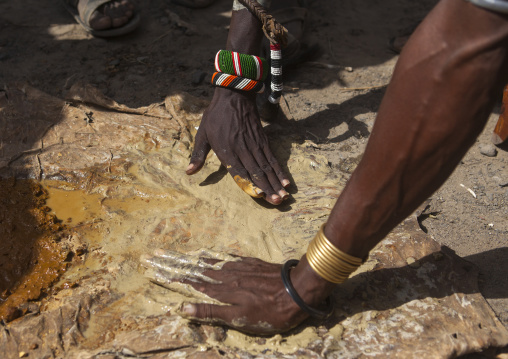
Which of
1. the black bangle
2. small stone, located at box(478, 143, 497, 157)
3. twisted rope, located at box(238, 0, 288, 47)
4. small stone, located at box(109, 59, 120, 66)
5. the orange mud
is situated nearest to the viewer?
the black bangle

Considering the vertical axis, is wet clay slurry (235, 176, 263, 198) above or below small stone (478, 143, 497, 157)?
below

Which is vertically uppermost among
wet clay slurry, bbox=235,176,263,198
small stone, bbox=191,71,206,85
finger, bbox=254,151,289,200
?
finger, bbox=254,151,289,200

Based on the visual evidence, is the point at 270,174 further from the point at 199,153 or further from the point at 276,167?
the point at 199,153

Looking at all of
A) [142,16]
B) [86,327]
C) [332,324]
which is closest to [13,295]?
[86,327]

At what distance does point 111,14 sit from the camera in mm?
3912

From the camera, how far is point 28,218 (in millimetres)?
A: 2230

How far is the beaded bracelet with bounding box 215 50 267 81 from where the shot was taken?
2.47 metres

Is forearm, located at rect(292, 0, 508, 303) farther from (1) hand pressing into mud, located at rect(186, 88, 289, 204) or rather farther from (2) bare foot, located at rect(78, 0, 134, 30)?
(2) bare foot, located at rect(78, 0, 134, 30)

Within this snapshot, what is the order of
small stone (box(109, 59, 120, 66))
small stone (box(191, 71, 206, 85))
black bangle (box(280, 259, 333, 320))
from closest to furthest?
black bangle (box(280, 259, 333, 320))
small stone (box(191, 71, 206, 85))
small stone (box(109, 59, 120, 66))

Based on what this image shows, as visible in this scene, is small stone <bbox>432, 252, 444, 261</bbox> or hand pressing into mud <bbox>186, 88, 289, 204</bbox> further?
hand pressing into mud <bbox>186, 88, 289, 204</bbox>

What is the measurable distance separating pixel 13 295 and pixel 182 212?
813 mm

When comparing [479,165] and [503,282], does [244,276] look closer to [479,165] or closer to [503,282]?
[503,282]

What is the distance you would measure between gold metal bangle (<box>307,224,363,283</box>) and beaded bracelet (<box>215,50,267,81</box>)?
50.2 inches

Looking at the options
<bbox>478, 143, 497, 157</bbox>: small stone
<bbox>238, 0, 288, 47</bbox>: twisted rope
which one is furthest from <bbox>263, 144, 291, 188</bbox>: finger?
<bbox>478, 143, 497, 157</bbox>: small stone
